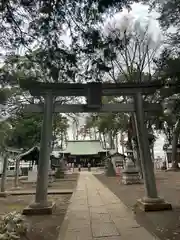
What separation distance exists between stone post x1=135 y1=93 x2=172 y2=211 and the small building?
45480 millimetres

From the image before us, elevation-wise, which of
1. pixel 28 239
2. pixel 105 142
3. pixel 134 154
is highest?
pixel 105 142

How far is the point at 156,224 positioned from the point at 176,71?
11.1 ft

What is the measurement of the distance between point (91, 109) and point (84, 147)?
47052 mm

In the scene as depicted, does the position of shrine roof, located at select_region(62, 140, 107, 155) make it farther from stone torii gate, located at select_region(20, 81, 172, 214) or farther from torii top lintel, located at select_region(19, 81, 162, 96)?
torii top lintel, located at select_region(19, 81, 162, 96)

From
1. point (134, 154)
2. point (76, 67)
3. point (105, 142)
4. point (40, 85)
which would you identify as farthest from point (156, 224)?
point (105, 142)

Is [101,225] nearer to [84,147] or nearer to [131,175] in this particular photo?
[131,175]

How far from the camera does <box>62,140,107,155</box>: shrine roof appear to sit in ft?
180

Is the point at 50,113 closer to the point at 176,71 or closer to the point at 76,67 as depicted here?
the point at 76,67

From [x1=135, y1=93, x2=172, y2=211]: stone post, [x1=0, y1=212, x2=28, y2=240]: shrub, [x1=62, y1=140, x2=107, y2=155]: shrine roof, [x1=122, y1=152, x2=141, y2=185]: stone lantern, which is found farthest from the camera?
[x1=62, y1=140, x2=107, y2=155]: shrine roof

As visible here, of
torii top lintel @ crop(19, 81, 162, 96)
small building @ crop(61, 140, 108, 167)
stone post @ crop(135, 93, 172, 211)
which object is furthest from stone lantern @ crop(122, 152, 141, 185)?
small building @ crop(61, 140, 108, 167)

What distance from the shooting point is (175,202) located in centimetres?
993

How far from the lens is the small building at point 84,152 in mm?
54969

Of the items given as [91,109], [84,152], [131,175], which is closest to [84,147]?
[84,152]

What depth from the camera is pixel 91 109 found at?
9297mm
